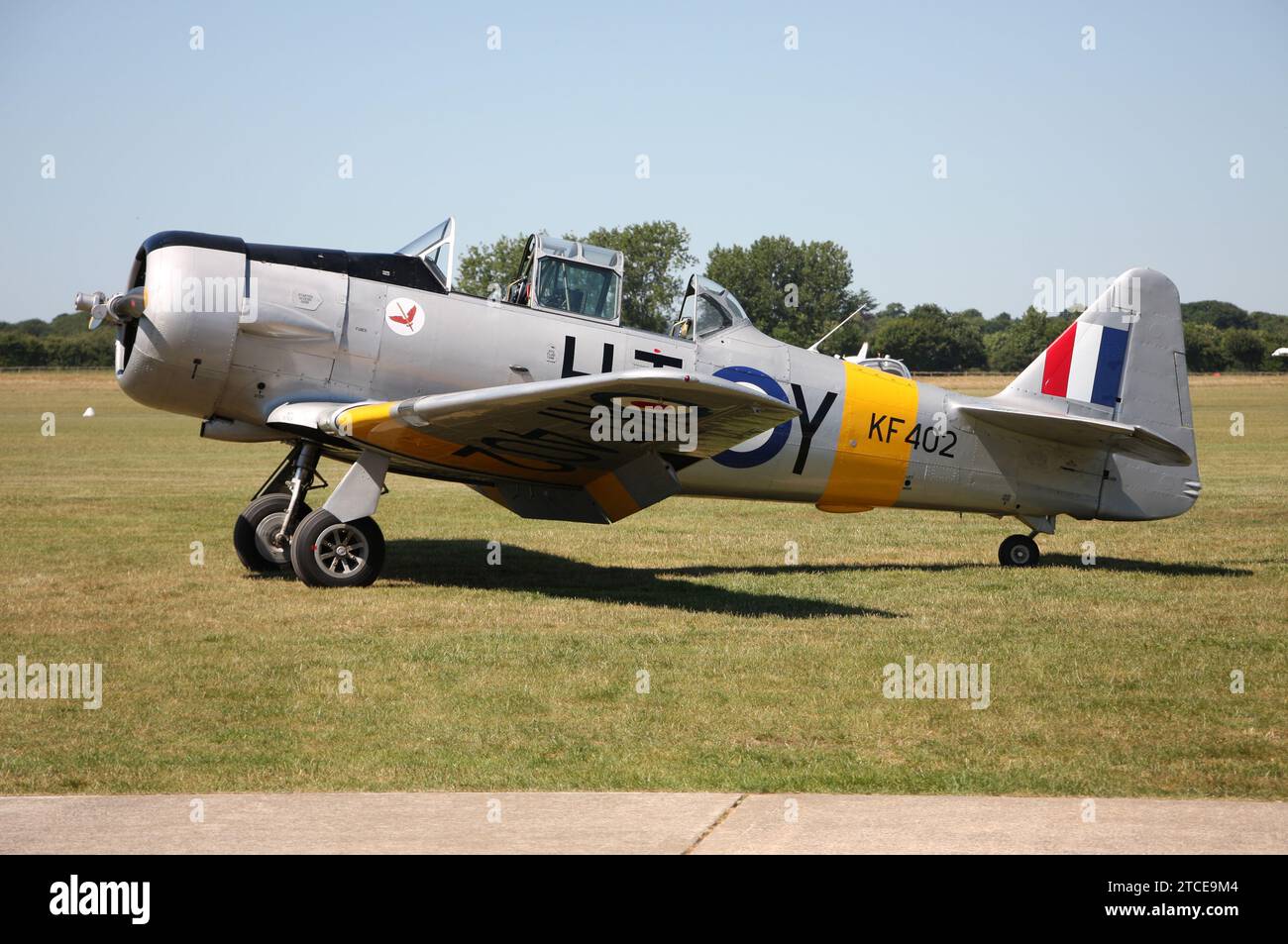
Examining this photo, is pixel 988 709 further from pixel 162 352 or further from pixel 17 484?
pixel 17 484

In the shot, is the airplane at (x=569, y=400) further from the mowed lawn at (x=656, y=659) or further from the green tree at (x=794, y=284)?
the green tree at (x=794, y=284)

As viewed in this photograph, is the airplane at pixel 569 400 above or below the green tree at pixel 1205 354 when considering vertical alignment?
below

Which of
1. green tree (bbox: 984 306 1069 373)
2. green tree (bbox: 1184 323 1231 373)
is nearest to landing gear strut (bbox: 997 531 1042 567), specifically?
green tree (bbox: 984 306 1069 373)

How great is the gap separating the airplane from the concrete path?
412cm

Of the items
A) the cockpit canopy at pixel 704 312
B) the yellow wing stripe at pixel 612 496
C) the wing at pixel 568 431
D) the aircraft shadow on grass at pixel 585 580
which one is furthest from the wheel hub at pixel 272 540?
the cockpit canopy at pixel 704 312

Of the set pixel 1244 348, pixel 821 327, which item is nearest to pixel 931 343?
pixel 1244 348

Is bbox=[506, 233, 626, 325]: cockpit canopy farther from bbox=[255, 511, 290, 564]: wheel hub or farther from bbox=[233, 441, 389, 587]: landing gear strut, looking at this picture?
bbox=[255, 511, 290, 564]: wheel hub

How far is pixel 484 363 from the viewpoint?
11.0 meters

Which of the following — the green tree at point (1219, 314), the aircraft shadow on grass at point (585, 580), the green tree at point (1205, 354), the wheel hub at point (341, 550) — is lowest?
the aircraft shadow on grass at point (585, 580)

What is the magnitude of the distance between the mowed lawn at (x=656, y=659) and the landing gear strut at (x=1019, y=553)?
356 millimetres

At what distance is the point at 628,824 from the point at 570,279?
23.7 ft

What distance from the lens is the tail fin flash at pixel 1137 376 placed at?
1283cm

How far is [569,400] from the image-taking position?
30.7 ft

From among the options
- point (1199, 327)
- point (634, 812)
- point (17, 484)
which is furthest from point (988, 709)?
point (1199, 327)
